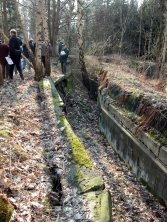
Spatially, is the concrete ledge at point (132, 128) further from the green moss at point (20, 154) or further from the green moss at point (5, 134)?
the green moss at point (5, 134)

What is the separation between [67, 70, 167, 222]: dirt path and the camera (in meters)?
5.12

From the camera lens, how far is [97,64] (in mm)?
15930

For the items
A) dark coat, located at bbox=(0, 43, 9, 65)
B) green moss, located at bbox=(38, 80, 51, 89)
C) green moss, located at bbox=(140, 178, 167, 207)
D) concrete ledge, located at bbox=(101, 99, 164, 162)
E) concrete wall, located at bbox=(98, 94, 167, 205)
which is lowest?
green moss, located at bbox=(140, 178, 167, 207)

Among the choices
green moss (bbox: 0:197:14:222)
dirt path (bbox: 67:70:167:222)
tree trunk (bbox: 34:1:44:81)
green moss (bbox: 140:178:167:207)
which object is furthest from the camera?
tree trunk (bbox: 34:1:44:81)

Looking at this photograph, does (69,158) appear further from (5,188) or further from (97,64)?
(97,64)

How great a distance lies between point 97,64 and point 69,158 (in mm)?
11608

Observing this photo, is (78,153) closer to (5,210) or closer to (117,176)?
(117,176)

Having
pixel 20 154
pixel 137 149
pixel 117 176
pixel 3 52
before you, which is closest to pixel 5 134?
pixel 20 154

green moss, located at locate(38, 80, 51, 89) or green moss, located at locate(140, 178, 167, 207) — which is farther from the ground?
green moss, located at locate(38, 80, 51, 89)

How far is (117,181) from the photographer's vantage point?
248 inches

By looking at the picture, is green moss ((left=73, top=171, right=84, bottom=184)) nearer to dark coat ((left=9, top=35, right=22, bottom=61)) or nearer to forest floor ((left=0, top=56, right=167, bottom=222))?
forest floor ((left=0, top=56, right=167, bottom=222))

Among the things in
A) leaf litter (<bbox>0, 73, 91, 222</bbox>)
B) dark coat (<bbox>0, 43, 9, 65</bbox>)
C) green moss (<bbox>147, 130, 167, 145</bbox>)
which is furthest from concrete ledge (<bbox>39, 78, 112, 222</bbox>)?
dark coat (<bbox>0, 43, 9, 65</bbox>)

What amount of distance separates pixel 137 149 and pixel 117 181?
1.05 m

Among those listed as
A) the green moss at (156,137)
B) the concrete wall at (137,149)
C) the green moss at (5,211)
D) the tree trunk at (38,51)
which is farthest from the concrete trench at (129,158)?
the tree trunk at (38,51)
